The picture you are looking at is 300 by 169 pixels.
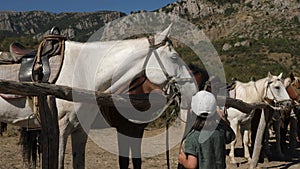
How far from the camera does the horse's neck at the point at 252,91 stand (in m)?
7.79

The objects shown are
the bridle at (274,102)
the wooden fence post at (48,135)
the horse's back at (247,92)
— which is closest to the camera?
the wooden fence post at (48,135)

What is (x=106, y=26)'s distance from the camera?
3.67m

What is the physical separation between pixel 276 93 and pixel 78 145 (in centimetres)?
470

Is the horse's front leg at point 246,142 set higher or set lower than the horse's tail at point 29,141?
lower

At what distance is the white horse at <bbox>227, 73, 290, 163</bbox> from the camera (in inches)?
293

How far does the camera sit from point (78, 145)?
411 centimetres

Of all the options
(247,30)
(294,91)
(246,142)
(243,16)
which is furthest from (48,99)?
(243,16)

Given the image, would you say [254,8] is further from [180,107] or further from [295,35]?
[180,107]

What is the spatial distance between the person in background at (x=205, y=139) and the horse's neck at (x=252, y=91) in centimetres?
511

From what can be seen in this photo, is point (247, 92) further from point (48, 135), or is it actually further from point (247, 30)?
point (247, 30)

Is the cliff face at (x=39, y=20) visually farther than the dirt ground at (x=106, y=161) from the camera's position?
Yes

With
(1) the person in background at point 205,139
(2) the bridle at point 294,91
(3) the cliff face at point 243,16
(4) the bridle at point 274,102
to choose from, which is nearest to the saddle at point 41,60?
(1) the person in background at point 205,139

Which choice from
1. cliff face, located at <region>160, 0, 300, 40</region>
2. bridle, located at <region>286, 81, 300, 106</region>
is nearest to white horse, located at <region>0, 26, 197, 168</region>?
bridle, located at <region>286, 81, 300, 106</region>

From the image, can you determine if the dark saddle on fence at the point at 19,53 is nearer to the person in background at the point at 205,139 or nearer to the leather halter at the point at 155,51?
the leather halter at the point at 155,51
